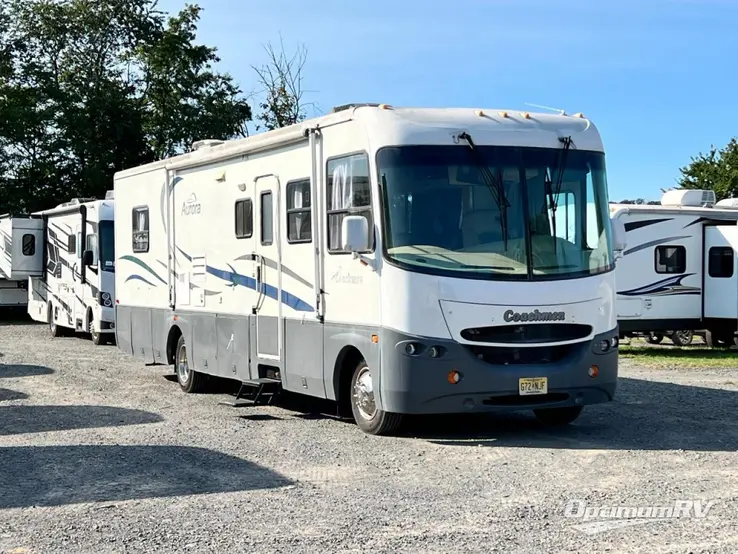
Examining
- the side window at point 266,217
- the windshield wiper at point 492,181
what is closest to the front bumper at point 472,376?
the windshield wiper at point 492,181

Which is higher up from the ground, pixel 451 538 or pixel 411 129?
pixel 411 129

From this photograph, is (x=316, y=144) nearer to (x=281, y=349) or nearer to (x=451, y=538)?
(x=281, y=349)

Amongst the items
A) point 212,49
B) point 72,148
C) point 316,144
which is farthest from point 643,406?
point 212,49

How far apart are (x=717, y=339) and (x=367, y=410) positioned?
14784 millimetres

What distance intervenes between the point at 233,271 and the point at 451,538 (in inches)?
266

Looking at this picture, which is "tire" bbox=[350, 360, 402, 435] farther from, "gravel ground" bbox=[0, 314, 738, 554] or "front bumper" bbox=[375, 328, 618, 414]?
"front bumper" bbox=[375, 328, 618, 414]

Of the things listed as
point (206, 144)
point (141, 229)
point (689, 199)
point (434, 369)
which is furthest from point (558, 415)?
point (689, 199)

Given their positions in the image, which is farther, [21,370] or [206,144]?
Answer: [21,370]

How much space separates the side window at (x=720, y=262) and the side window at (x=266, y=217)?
13.0m

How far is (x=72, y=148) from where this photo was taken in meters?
37.2

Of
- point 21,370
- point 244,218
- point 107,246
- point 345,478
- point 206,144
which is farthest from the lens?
point 107,246

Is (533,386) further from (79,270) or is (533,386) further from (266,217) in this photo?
(79,270)

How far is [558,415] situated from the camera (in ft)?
35.3

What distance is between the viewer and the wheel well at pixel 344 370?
33.8 feet
